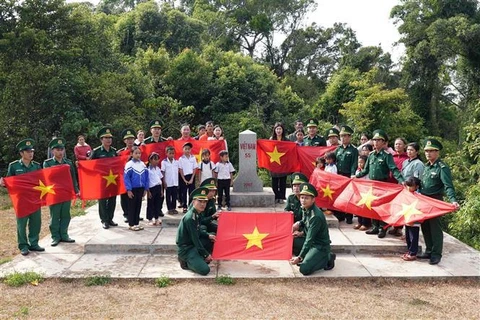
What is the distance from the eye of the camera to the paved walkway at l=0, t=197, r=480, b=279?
6.60 metres

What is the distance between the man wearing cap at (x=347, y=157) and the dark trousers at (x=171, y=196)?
141 inches

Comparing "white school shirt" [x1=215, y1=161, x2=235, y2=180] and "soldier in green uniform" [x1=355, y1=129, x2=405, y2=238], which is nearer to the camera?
"soldier in green uniform" [x1=355, y1=129, x2=405, y2=238]

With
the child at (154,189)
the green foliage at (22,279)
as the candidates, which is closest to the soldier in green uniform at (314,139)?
the child at (154,189)

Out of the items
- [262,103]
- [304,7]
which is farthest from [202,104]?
[304,7]

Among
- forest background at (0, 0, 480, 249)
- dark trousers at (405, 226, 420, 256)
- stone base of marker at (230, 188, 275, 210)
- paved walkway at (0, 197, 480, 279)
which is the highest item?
forest background at (0, 0, 480, 249)

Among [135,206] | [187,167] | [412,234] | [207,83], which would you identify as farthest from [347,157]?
[207,83]

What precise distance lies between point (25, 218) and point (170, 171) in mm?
2860

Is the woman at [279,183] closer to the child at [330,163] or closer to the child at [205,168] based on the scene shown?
the child at [330,163]

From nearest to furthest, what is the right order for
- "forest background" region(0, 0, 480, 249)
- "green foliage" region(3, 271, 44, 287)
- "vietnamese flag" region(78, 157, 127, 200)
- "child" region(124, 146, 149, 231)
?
"green foliage" region(3, 271, 44, 287)
"child" region(124, 146, 149, 231)
"vietnamese flag" region(78, 157, 127, 200)
"forest background" region(0, 0, 480, 249)

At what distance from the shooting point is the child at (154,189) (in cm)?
846

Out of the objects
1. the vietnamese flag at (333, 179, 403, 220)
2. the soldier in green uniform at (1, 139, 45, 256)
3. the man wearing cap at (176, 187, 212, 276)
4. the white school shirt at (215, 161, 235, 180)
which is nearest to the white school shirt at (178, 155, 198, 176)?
the white school shirt at (215, 161, 235, 180)

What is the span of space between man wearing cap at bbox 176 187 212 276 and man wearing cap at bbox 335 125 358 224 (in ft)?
12.0

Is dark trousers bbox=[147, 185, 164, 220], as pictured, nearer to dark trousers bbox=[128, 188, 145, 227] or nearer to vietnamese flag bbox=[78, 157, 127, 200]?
dark trousers bbox=[128, 188, 145, 227]

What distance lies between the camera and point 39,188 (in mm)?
7590
